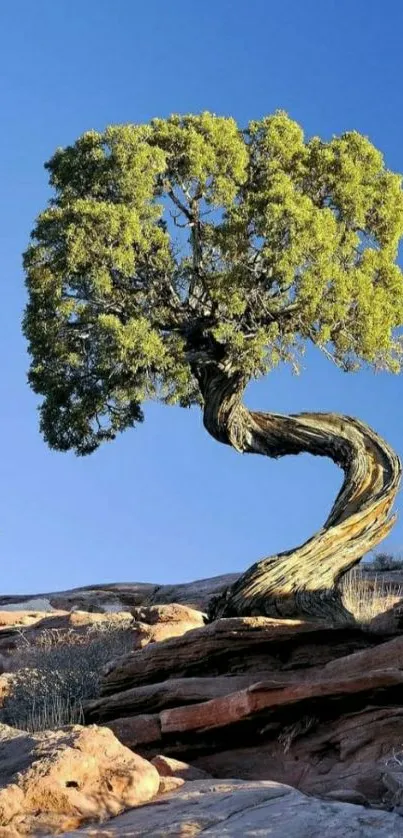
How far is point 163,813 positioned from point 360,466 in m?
11.2

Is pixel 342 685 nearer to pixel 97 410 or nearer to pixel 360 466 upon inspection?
pixel 360 466

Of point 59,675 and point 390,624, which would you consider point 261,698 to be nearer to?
point 390,624

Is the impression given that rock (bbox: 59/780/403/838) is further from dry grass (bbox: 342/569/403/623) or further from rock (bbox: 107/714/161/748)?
dry grass (bbox: 342/569/403/623)

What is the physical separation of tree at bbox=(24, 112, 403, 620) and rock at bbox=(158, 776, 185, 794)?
971 cm

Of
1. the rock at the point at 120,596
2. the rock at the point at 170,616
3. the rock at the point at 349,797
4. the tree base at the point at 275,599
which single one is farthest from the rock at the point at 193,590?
the rock at the point at 349,797

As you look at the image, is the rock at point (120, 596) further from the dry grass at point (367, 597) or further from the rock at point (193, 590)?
the dry grass at point (367, 597)

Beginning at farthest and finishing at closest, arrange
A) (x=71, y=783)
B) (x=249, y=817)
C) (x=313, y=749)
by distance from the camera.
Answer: (x=313, y=749) → (x=71, y=783) → (x=249, y=817)

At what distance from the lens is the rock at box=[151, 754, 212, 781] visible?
8.35m


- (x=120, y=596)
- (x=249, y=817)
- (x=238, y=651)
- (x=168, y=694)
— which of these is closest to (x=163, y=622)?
(x=238, y=651)

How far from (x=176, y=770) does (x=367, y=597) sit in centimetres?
931

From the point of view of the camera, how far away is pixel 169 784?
7602 mm

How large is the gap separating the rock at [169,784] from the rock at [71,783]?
0.26ft

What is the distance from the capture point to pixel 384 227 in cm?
2039

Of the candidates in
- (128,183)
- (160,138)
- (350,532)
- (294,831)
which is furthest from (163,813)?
(160,138)
